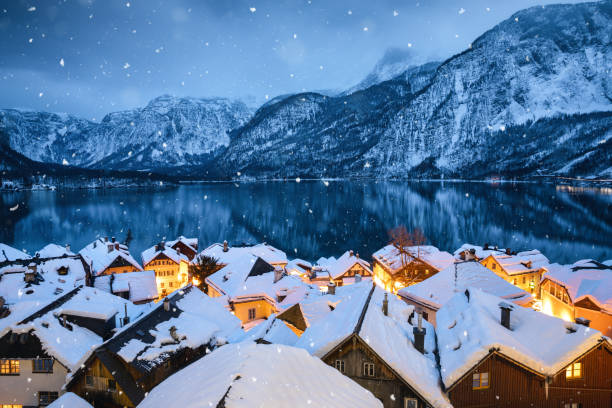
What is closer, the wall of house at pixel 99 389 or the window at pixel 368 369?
the window at pixel 368 369

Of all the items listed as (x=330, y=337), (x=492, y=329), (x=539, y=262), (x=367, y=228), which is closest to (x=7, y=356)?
(x=330, y=337)

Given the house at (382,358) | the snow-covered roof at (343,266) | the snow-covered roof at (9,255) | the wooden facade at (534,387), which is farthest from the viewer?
the snow-covered roof at (343,266)

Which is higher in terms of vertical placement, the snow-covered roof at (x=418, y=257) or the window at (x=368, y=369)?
the window at (x=368, y=369)

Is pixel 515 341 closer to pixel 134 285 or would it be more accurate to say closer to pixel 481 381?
pixel 481 381

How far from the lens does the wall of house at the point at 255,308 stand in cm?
3250

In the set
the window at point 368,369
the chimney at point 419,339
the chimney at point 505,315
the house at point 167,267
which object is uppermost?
the chimney at point 505,315

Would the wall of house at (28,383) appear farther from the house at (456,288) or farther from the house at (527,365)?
the house at (456,288)

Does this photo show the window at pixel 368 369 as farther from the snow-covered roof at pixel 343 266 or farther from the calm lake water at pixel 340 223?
the calm lake water at pixel 340 223

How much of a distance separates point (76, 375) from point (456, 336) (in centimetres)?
1621

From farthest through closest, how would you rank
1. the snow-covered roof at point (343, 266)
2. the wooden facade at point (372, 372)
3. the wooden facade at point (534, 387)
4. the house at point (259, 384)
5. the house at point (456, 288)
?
the snow-covered roof at point (343, 266), the house at point (456, 288), the wooden facade at point (372, 372), the wooden facade at point (534, 387), the house at point (259, 384)

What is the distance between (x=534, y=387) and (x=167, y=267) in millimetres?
50338

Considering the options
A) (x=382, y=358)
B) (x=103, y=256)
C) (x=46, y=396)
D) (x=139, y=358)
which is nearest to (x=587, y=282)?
(x=382, y=358)

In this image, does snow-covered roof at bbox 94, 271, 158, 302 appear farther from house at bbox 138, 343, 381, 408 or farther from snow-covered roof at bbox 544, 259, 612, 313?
snow-covered roof at bbox 544, 259, 612, 313

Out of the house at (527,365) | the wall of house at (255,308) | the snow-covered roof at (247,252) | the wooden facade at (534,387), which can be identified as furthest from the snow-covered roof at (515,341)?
the snow-covered roof at (247,252)
